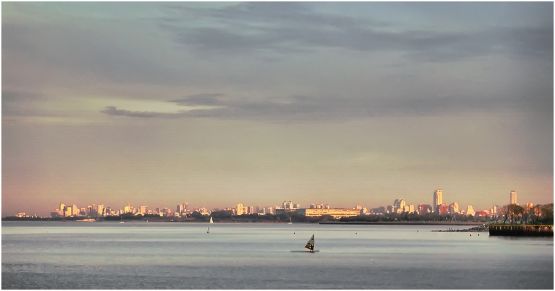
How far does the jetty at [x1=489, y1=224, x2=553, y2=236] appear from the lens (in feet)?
452

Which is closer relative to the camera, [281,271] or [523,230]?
[281,271]

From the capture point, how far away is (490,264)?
242ft

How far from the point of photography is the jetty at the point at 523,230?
452 feet

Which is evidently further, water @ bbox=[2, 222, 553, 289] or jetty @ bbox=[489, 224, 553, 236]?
jetty @ bbox=[489, 224, 553, 236]

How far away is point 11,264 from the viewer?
75812 millimetres

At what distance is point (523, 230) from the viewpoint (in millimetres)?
144125

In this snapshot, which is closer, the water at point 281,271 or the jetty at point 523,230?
the water at point 281,271

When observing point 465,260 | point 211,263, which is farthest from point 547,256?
point 211,263

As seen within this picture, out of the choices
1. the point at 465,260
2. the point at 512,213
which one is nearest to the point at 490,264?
the point at 465,260

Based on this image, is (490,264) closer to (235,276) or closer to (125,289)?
(235,276)

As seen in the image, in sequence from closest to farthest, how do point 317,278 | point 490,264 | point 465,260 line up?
point 317,278 → point 490,264 → point 465,260

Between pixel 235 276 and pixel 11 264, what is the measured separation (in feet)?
74.2

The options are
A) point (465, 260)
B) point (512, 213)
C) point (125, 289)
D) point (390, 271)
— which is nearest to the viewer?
point (125, 289)

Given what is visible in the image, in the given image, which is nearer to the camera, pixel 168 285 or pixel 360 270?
pixel 168 285
